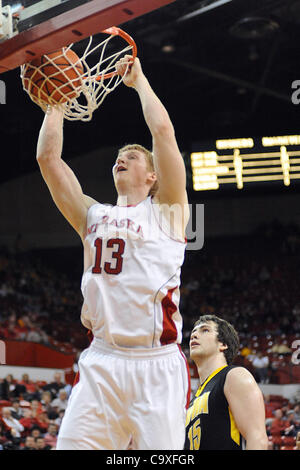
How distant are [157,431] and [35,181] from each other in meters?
14.3

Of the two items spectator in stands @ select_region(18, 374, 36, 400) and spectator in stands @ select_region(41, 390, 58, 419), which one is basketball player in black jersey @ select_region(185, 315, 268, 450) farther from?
spectator in stands @ select_region(18, 374, 36, 400)

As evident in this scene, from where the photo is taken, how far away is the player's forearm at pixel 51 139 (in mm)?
3053

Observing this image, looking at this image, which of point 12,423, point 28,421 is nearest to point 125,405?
point 12,423

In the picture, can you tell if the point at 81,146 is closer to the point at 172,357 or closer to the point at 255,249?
the point at 255,249

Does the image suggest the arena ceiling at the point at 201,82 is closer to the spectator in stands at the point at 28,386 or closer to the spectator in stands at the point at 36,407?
the spectator in stands at the point at 28,386

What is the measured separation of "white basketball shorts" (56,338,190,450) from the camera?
2541 mm

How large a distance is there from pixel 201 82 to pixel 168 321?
11.4m

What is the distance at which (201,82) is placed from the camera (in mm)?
13547

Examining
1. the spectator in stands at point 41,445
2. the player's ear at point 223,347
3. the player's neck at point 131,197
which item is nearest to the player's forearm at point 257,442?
the player's ear at point 223,347

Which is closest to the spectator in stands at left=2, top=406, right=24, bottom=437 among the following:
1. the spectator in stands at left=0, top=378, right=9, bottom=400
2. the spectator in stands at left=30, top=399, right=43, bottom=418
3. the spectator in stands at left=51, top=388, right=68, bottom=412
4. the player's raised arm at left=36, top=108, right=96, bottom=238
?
the spectator in stands at left=30, top=399, right=43, bottom=418

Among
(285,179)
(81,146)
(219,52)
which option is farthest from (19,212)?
(285,179)

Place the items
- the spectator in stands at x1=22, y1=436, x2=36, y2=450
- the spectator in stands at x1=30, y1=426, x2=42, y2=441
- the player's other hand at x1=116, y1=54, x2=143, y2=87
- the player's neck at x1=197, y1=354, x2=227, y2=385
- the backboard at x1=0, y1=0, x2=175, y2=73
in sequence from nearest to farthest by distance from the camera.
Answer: the backboard at x1=0, y1=0, x2=175, y2=73
the player's other hand at x1=116, y1=54, x2=143, y2=87
the player's neck at x1=197, y1=354, x2=227, y2=385
the spectator in stands at x1=22, y1=436, x2=36, y2=450
the spectator in stands at x1=30, y1=426, x2=42, y2=441

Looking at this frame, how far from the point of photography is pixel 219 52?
12.2 meters

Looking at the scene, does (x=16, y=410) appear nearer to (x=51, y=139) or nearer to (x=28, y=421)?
(x=28, y=421)
